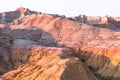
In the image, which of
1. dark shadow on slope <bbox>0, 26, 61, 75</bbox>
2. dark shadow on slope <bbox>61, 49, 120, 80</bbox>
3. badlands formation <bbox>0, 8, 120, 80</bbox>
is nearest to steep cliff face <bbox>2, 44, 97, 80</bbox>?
badlands formation <bbox>0, 8, 120, 80</bbox>

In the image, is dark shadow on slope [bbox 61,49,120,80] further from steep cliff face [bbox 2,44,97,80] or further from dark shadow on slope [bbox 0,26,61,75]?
steep cliff face [bbox 2,44,97,80]

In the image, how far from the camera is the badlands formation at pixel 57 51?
2363 inches

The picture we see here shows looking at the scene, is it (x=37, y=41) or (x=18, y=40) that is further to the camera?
(x=37, y=41)

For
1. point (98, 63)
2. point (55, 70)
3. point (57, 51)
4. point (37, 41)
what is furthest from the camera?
point (37, 41)

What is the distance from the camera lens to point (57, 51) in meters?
74.2

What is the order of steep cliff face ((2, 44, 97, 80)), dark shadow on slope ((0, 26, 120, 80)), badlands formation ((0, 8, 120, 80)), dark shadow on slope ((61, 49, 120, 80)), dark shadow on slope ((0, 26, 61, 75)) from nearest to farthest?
steep cliff face ((2, 44, 97, 80)) → badlands formation ((0, 8, 120, 80)) → dark shadow on slope ((61, 49, 120, 80)) → dark shadow on slope ((0, 26, 61, 75)) → dark shadow on slope ((0, 26, 120, 80))

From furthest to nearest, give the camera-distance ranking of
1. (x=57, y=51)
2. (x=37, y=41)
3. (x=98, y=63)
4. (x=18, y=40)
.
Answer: (x=37, y=41) → (x=18, y=40) → (x=98, y=63) → (x=57, y=51)

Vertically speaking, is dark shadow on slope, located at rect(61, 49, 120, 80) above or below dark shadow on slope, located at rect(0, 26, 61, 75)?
below

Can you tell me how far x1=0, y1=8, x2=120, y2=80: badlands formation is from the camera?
60.0 m

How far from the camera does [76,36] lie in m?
87.5

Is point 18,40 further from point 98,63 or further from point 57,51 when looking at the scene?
point 98,63

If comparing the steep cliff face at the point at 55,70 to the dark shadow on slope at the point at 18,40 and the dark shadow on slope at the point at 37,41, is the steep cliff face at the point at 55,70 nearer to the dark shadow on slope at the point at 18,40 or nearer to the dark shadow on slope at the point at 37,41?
the dark shadow on slope at the point at 37,41

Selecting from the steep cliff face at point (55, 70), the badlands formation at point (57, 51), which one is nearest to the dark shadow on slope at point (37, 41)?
the badlands formation at point (57, 51)

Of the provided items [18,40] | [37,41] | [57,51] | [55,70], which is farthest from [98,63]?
[55,70]
